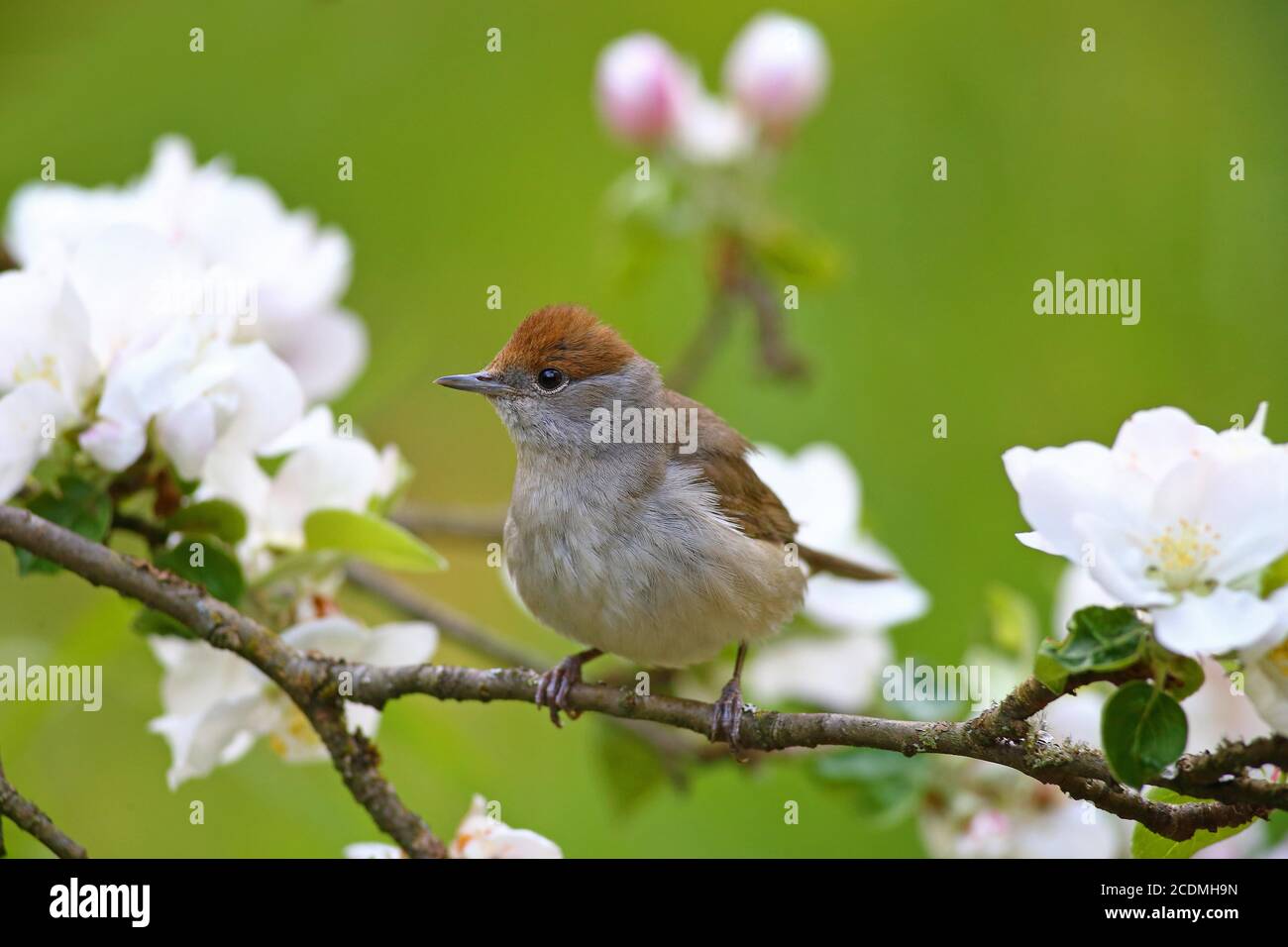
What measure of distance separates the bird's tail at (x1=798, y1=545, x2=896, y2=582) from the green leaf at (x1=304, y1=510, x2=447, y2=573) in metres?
1.02

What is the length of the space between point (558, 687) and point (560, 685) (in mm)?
22

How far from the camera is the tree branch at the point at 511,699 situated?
152 centimetres

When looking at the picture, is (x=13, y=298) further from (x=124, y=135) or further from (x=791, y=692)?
(x=124, y=135)

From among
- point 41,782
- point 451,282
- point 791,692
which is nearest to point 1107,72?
point 451,282

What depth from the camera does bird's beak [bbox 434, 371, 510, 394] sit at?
2.66 meters

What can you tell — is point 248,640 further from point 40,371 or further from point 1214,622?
point 1214,622

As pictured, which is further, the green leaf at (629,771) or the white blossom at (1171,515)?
the green leaf at (629,771)

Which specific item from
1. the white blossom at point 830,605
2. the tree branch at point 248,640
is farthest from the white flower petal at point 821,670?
the tree branch at point 248,640

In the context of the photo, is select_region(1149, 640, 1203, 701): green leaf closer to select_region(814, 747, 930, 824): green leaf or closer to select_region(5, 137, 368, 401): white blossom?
select_region(814, 747, 930, 824): green leaf

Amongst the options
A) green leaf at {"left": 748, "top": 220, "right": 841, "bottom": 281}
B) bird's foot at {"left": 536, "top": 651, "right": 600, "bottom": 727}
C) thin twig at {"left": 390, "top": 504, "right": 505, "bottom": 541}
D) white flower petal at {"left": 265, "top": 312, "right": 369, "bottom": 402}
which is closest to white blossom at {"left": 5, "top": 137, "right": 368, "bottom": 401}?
white flower petal at {"left": 265, "top": 312, "right": 369, "bottom": 402}

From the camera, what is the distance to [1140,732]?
143cm

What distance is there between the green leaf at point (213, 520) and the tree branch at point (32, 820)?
21.3 inches

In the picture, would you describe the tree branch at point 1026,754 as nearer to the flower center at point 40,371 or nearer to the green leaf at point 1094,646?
the green leaf at point 1094,646
